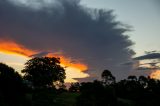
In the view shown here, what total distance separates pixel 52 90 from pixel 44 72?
52.8 metres

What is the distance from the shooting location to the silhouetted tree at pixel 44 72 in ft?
587

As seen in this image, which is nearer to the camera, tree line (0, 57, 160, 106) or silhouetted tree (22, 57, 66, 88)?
tree line (0, 57, 160, 106)

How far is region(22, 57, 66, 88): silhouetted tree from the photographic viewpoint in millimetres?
179000

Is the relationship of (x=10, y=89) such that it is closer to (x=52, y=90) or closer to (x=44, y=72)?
(x=52, y=90)

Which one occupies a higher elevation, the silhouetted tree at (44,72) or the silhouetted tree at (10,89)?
the silhouetted tree at (44,72)

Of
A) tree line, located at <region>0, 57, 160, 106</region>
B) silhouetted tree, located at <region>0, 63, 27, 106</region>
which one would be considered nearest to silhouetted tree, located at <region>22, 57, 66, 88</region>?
tree line, located at <region>0, 57, 160, 106</region>

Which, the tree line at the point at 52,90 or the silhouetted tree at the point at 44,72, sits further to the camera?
the silhouetted tree at the point at 44,72

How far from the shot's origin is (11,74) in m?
107

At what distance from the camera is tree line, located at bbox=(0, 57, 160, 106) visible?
274 feet

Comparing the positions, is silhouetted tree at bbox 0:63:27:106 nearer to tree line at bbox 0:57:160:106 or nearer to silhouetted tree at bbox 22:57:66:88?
tree line at bbox 0:57:160:106

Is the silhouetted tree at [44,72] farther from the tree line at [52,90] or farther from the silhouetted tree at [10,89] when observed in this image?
the silhouetted tree at [10,89]

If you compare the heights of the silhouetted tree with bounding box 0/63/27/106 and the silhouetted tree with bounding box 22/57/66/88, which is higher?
Answer: the silhouetted tree with bounding box 22/57/66/88

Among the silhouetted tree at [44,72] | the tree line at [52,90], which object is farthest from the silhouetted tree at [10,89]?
the silhouetted tree at [44,72]

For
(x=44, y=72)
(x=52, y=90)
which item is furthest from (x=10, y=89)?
(x=44, y=72)
